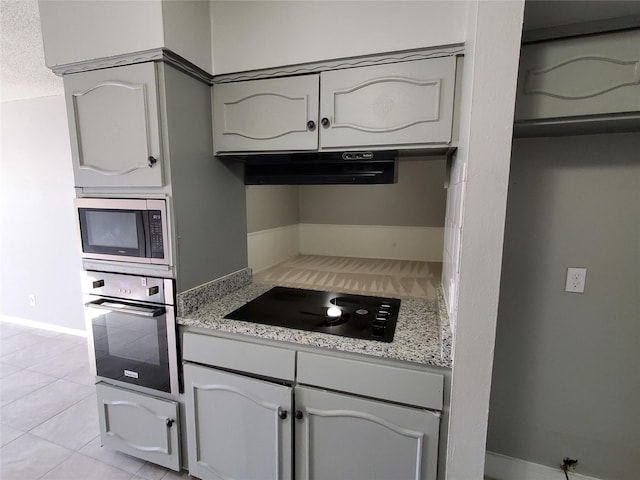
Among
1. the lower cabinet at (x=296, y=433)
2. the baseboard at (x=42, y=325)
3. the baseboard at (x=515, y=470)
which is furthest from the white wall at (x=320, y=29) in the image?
the baseboard at (x=42, y=325)

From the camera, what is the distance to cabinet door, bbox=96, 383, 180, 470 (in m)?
1.50

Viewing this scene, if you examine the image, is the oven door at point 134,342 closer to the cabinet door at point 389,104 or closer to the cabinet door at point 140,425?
the cabinet door at point 140,425

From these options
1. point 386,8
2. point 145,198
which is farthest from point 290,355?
point 386,8

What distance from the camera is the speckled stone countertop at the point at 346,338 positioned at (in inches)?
43.6

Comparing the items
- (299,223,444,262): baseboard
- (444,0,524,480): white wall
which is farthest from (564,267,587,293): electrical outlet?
(299,223,444,262): baseboard

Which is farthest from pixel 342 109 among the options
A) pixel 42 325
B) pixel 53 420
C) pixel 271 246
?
pixel 42 325

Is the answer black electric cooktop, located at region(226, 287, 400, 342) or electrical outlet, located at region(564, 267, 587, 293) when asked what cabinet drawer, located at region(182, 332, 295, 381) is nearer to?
black electric cooktop, located at region(226, 287, 400, 342)

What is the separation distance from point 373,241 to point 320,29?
1.57m

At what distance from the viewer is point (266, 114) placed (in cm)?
143

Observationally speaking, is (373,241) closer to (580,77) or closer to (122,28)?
(580,77)

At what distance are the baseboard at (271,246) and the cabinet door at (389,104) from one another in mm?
917

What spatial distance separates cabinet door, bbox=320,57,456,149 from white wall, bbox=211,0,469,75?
8cm

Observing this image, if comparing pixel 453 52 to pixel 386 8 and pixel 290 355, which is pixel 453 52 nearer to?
pixel 386 8

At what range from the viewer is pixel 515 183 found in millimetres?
1437
